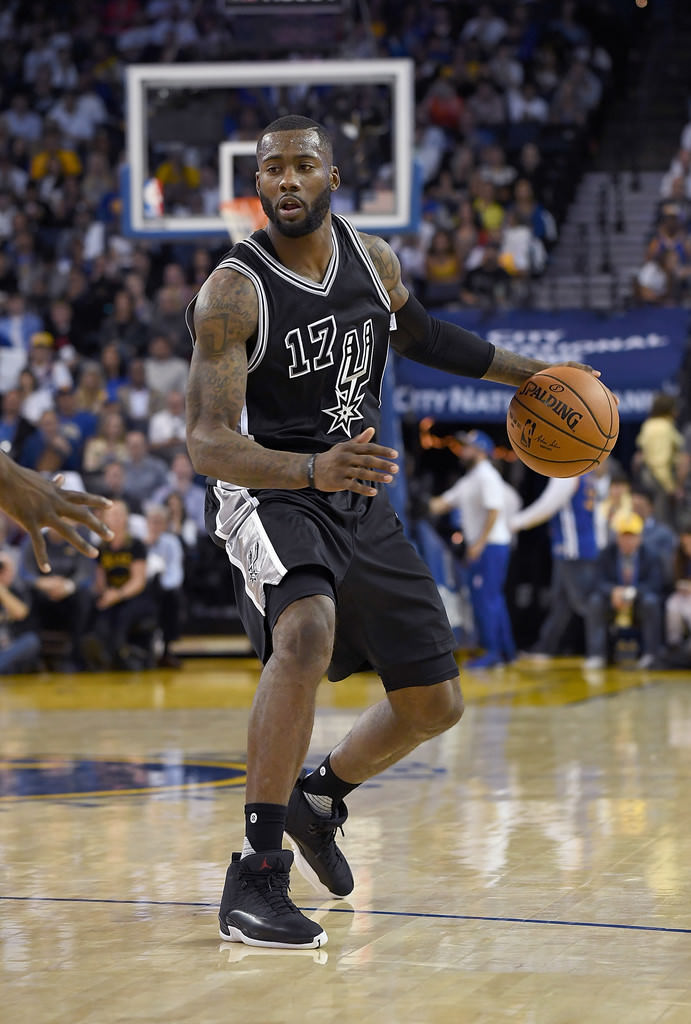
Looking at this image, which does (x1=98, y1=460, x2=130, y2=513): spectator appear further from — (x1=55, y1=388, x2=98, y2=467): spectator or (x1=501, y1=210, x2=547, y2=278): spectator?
(x1=501, y1=210, x2=547, y2=278): spectator

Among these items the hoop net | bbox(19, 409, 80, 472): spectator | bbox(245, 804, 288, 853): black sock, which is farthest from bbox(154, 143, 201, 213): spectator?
bbox(245, 804, 288, 853): black sock

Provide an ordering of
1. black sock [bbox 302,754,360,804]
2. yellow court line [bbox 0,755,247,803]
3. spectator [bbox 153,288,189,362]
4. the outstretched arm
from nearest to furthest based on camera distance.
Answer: the outstretched arm < black sock [bbox 302,754,360,804] < yellow court line [bbox 0,755,247,803] < spectator [bbox 153,288,189,362]

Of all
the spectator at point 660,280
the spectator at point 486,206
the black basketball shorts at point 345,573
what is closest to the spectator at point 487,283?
the spectator at point 486,206

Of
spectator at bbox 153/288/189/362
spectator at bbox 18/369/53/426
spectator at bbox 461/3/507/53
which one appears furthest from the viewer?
spectator at bbox 461/3/507/53

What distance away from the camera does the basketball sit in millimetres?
4676

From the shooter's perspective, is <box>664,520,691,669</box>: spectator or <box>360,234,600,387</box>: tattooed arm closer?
<box>360,234,600,387</box>: tattooed arm

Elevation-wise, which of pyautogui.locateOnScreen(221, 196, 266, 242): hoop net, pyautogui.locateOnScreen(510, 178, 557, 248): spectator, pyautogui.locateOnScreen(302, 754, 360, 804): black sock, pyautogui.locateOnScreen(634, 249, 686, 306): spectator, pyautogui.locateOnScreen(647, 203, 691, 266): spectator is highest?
pyautogui.locateOnScreen(510, 178, 557, 248): spectator

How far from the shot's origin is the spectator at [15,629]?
39.2 ft

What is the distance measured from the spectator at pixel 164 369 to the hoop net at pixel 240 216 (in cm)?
278

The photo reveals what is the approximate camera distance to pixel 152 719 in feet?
29.3

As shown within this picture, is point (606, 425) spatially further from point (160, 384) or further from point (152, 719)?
point (160, 384)

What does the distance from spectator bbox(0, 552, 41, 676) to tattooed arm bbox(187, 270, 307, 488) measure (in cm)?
809

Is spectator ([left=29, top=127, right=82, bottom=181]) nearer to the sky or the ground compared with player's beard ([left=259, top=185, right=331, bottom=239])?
nearer to the sky

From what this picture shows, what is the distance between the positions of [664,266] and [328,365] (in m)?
11.2
